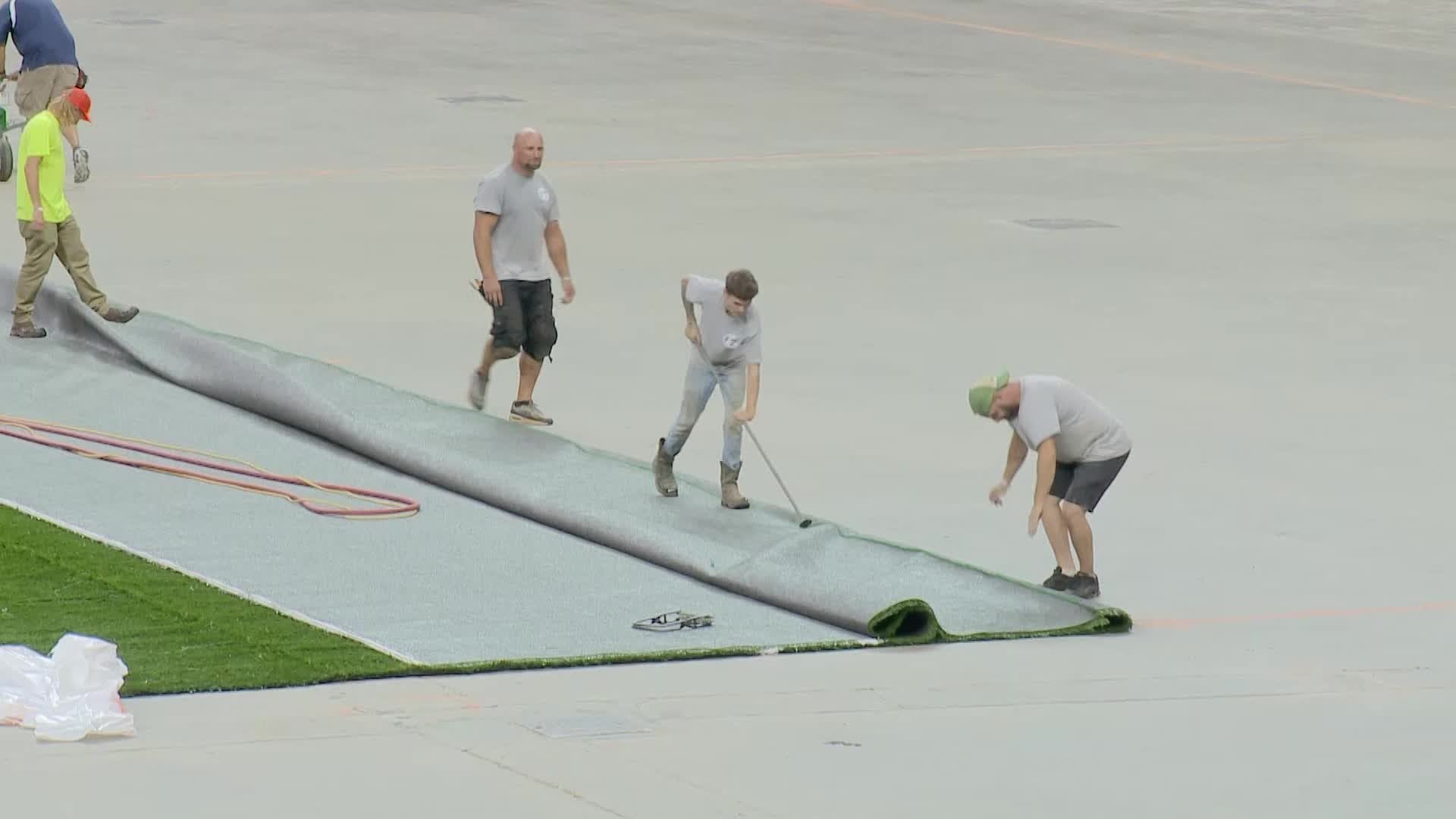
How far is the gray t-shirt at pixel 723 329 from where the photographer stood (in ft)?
43.1

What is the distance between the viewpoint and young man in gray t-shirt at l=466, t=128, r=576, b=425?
14.8 metres

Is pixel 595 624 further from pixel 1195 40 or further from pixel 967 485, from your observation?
pixel 1195 40

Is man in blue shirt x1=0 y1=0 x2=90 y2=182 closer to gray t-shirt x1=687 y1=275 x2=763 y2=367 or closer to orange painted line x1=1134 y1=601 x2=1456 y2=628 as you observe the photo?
gray t-shirt x1=687 y1=275 x2=763 y2=367

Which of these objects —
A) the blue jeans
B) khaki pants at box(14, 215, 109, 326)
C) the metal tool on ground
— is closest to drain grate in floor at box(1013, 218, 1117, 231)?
khaki pants at box(14, 215, 109, 326)

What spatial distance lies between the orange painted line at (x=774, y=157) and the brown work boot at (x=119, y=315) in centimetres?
742

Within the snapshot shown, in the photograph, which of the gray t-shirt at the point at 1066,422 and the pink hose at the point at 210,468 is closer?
the gray t-shirt at the point at 1066,422

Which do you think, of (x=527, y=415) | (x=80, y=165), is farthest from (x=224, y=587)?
(x=80, y=165)

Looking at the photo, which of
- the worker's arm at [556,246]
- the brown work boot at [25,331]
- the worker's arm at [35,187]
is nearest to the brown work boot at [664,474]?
the worker's arm at [556,246]

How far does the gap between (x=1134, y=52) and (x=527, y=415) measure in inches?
897

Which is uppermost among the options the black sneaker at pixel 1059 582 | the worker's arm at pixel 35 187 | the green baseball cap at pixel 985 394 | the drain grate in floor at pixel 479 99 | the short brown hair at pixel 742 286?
the short brown hair at pixel 742 286

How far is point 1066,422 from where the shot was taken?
1217cm

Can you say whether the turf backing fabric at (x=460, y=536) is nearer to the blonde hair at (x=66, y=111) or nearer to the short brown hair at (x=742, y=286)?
the short brown hair at (x=742, y=286)

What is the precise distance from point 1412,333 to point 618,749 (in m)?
10.8

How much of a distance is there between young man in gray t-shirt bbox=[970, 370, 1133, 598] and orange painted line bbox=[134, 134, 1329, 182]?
45.9ft
